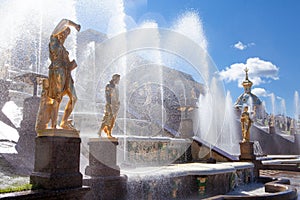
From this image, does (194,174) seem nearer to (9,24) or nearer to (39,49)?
(9,24)

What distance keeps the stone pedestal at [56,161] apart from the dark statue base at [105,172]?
41.4 inches

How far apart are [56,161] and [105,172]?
5.84ft

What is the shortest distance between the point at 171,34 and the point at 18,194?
830 centimetres

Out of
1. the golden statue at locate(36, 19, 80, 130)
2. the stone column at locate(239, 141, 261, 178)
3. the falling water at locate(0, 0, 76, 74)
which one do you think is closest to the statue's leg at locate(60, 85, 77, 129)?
the golden statue at locate(36, 19, 80, 130)

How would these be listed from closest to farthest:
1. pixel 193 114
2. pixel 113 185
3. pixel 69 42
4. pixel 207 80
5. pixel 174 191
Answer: pixel 113 185 → pixel 174 191 → pixel 207 80 → pixel 193 114 → pixel 69 42

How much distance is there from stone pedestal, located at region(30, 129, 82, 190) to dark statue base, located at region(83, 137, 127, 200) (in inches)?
41.4

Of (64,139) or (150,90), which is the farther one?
(150,90)

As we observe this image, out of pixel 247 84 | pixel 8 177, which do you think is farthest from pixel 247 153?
pixel 247 84

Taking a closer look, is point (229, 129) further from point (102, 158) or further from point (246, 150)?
point (102, 158)

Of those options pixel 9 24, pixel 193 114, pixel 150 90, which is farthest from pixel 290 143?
pixel 9 24

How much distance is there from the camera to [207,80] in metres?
11.9

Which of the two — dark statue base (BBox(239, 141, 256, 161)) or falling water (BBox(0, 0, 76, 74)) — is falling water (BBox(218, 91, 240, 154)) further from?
falling water (BBox(0, 0, 76, 74))

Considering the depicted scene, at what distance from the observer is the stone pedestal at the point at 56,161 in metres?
4.29

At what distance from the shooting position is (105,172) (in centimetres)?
600
